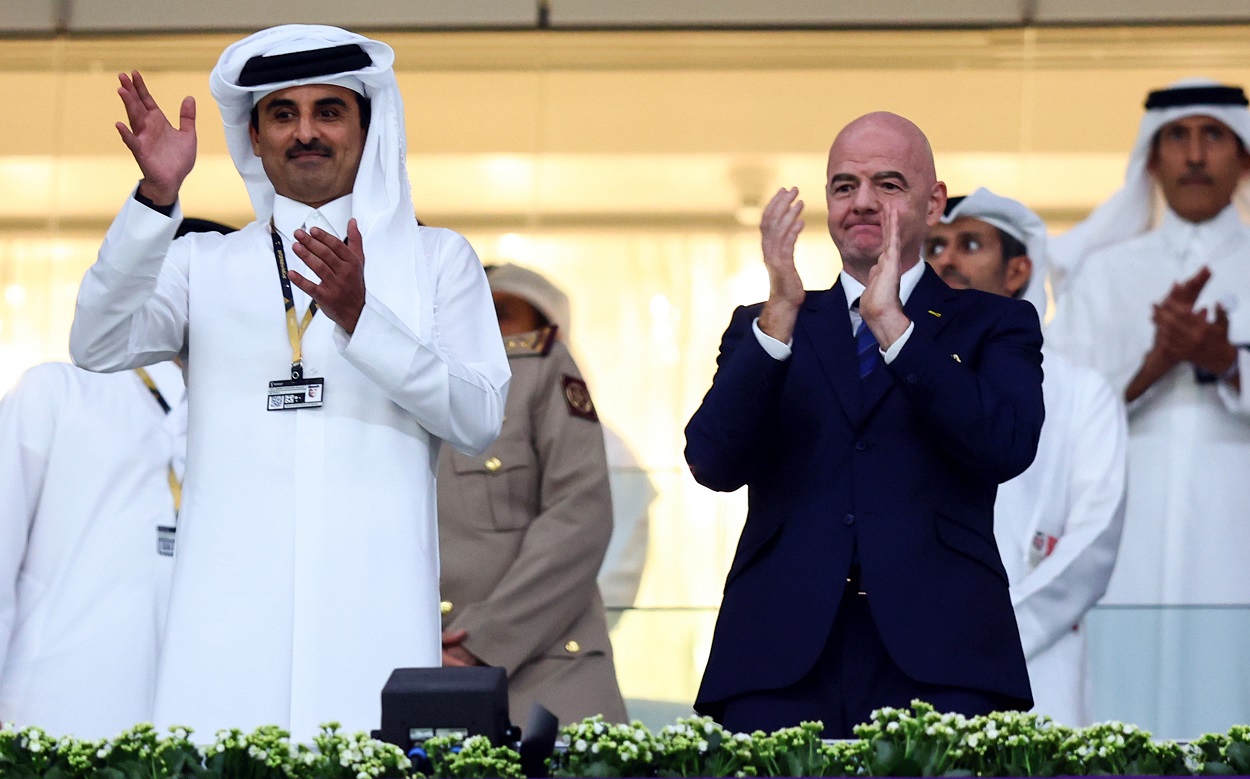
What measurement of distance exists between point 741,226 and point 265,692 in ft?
15.2

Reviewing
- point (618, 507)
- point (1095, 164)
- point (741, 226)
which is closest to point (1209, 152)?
point (1095, 164)

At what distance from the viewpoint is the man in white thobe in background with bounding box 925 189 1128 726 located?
6.07m

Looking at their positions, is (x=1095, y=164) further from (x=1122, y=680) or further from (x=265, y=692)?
(x=265, y=692)

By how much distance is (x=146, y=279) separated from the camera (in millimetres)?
3990

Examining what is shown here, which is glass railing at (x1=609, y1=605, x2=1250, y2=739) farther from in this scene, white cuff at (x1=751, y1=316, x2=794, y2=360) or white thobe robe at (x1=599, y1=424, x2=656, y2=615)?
white cuff at (x1=751, y1=316, x2=794, y2=360)

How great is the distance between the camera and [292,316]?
417 cm

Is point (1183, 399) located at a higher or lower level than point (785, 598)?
higher

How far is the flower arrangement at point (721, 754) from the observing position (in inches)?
118

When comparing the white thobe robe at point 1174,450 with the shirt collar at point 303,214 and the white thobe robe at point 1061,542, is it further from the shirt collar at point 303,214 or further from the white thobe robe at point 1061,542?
the shirt collar at point 303,214

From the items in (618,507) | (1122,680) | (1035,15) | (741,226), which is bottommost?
(1122,680)

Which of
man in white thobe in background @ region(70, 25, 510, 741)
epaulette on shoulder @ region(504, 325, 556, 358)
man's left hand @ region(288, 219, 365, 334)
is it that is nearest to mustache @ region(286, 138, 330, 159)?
man in white thobe in background @ region(70, 25, 510, 741)

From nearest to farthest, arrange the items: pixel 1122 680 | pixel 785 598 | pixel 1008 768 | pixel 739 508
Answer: pixel 1008 768 → pixel 785 598 → pixel 1122 680 → pixel 739 508

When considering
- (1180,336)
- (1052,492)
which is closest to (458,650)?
(1052,492)

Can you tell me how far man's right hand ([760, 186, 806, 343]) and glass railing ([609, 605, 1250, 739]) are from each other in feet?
8.03
